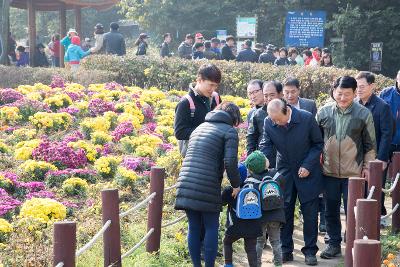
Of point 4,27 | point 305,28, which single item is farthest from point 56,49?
point 305,28

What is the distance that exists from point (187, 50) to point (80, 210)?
13090 mm

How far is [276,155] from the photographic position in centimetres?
780

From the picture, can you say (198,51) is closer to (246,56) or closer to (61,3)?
(246,56)

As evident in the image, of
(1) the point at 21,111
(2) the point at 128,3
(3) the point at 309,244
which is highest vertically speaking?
(2) the point at 128,3

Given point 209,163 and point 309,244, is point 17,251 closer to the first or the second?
point 209,163

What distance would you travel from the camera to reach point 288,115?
7469mm

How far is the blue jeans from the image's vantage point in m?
6.68

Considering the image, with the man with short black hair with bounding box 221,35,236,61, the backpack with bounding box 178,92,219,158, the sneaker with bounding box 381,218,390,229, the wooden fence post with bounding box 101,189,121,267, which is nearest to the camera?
the wooden fence post with bounding box 101,189,121,267

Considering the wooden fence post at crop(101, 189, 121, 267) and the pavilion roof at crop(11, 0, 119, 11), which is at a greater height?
the pavilion roof at crop(11, 0, 119, 11)

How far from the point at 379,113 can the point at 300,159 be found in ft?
4.06

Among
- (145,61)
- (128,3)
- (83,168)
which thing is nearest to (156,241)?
(83,168)

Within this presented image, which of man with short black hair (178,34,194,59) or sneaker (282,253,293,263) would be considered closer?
sneaker (282,253,293,263)

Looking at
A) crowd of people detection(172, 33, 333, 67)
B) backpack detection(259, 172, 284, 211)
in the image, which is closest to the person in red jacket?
crowd of people detection(172, 33, 333, 67)

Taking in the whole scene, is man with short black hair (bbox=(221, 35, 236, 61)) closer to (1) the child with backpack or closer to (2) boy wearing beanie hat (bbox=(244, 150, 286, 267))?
(2) boy wearing beanie hat (bbox=(244, 150, 286, 267))
